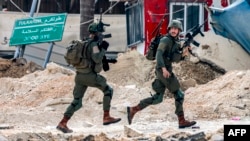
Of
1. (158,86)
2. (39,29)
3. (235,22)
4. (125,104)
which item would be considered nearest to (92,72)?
(158,86)

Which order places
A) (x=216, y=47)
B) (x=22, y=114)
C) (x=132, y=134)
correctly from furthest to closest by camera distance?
1. (x=216, y=47)
2. (x=22, y=114)
3. (x=132, y=134)

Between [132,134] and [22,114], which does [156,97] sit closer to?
[132,134]

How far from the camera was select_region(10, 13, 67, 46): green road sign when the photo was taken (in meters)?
22.8

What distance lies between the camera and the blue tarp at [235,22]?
60.8 feet

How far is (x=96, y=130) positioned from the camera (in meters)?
12.8

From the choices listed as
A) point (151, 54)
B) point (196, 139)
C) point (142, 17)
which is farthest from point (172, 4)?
point (196, 139)

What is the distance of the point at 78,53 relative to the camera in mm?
11938

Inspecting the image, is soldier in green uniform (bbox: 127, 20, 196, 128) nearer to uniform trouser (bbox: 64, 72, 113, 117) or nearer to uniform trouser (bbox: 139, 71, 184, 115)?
uniform trouser (bbox: 139, 71, 184, 115)

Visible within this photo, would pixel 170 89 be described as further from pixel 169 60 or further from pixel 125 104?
pixel 125 104

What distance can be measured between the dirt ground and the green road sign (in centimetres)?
216

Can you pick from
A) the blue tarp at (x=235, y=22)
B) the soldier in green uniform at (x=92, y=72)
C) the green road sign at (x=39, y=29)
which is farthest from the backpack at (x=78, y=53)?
the green road sign at (x=39, y=29)

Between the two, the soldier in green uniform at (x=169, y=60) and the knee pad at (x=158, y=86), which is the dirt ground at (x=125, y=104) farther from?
the knee pad at (x=158, y=86)

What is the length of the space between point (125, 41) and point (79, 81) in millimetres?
15535

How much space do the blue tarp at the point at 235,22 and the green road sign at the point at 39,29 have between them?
482cm
